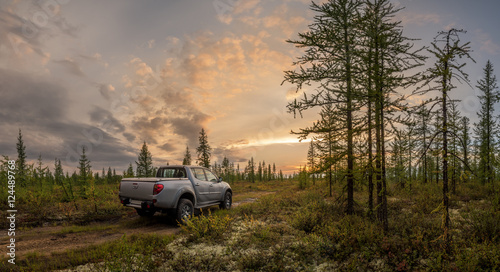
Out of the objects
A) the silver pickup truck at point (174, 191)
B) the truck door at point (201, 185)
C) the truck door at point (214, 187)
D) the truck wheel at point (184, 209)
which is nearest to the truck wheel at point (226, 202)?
the truck door at point (214, 187)

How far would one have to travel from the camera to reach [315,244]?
5812 millimetres

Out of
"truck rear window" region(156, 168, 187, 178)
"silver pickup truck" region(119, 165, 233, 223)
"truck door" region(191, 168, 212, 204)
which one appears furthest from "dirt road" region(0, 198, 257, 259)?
"truck rear window" region(156, 168, 187, 178)

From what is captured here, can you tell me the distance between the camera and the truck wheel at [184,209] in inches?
333

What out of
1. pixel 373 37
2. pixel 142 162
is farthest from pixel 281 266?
pixel 142 162

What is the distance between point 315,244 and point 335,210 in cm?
482

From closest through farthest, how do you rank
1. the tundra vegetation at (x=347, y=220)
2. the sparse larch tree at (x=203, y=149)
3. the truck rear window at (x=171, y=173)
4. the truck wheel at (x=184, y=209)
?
the tundra vegetation at (x=347, y=220) → the truck wheel at (x=184, y=209) → the truck rear window at (x=171, y=173) → the sparse larch tree at (x=203, y=149)

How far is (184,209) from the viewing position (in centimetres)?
882

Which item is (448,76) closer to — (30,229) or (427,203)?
(427,203)

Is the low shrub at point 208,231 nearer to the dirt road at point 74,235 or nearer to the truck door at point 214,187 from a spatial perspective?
the dirt road at point 74,235

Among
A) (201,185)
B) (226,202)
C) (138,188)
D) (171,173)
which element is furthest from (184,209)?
(226,202)

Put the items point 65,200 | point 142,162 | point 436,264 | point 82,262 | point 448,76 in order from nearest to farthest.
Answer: point 436,264, point 82,262, point 448,76, point 65,200, point 142,162

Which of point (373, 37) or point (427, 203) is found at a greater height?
point (373, 37)

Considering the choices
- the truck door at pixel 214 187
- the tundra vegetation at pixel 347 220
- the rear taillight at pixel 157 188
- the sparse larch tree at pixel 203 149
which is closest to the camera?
the tundra vegetation at pixel 347 220

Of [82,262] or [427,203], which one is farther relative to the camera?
[427,203]
